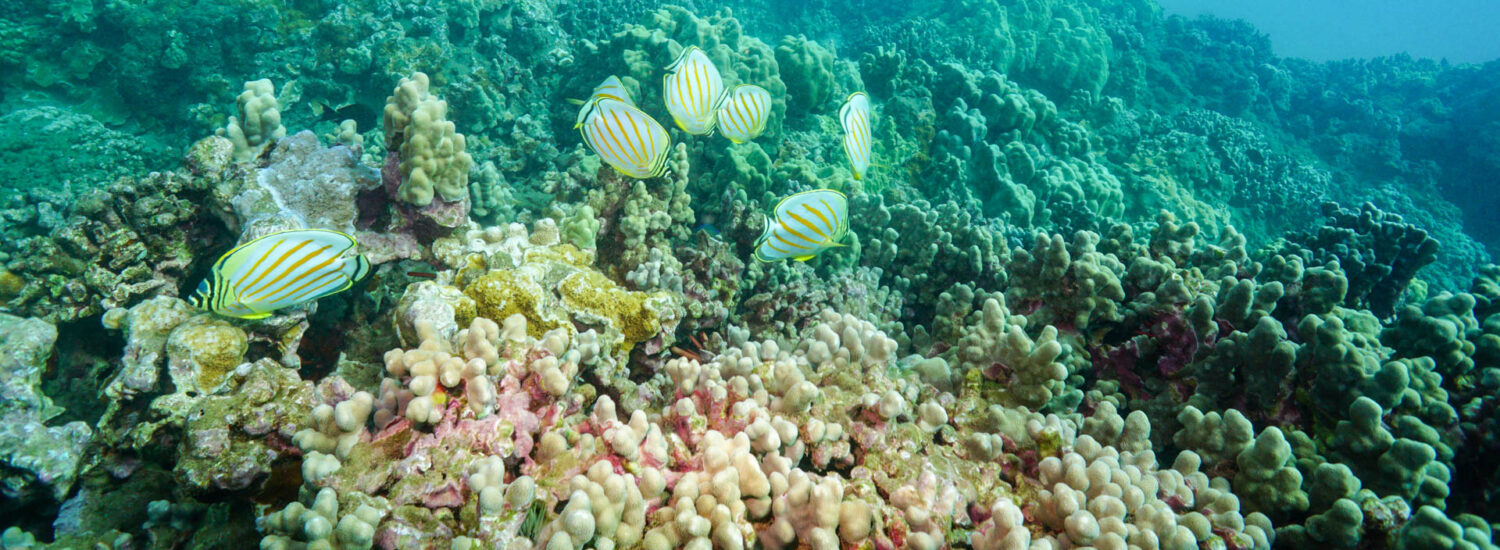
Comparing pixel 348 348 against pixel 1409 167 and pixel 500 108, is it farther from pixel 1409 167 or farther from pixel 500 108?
pixel 1409 167

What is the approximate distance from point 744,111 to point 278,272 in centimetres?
239

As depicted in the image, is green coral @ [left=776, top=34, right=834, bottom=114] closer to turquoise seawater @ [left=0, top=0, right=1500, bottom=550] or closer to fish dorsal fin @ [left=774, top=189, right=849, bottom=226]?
turquoise seawater @ [left=0, top=0, right=1500, bottom=550]

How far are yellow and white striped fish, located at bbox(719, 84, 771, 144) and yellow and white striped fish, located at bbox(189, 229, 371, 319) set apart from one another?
203 cm

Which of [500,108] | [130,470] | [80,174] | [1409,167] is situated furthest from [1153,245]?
[1409,167]

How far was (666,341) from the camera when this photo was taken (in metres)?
3.22

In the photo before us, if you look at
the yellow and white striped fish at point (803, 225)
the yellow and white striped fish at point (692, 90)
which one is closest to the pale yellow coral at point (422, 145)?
the yellow and white striped fish at point (692, 90)

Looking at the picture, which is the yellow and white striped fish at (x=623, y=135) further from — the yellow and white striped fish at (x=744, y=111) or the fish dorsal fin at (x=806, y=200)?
the fish dorsal fin at (x=806, y=200)

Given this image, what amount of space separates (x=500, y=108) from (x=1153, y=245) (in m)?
7.02

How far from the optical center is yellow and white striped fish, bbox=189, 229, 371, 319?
196 cm

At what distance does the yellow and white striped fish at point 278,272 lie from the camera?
196cm

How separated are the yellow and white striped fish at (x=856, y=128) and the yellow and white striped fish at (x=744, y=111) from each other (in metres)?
0.55

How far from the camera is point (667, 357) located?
3.41 m

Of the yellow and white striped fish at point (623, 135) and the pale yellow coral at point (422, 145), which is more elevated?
the yellow and white striped fish at point (623, 135)

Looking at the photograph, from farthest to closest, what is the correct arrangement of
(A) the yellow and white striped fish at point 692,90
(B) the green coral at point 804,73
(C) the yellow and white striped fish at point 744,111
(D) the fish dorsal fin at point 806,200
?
(B) the green coral at point 804,73
(C) the yellow and white striped fish at point 744,111
(A) the yellow and white striped fish at point 692,90
(D) the fish dorsal fin at point 806,200
